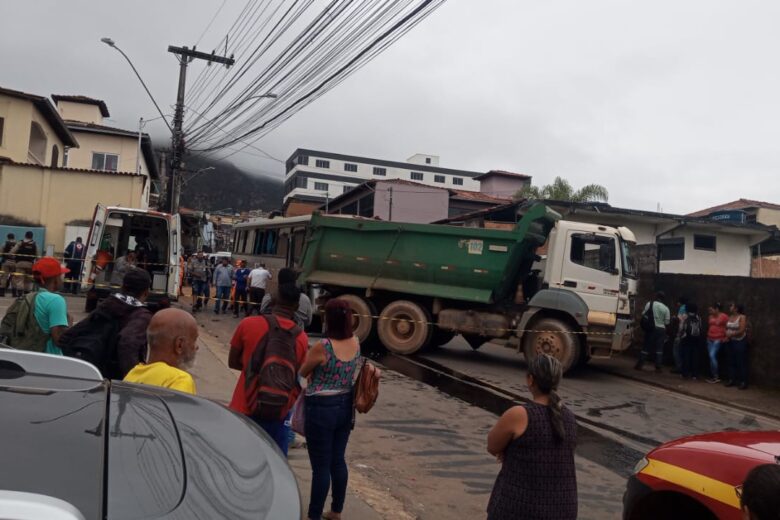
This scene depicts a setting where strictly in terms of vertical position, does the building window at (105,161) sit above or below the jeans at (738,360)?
above

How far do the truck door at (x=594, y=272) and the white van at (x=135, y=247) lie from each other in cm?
813

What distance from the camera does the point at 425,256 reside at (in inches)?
503

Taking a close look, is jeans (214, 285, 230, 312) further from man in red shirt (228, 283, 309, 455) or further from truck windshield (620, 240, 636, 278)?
man in red shirt (228, 283, 309, 455)

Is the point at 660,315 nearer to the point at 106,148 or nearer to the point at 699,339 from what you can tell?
the point at 699,339

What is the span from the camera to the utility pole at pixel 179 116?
70.1 feet

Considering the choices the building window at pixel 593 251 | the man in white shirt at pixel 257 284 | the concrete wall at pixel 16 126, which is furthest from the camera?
the concrete wall at pixel 16 126

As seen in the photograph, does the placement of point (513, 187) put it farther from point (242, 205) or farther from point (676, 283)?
point (242, 205)

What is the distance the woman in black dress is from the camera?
2969 mm

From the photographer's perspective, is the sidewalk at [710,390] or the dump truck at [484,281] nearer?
the sidewalk at [710,390]

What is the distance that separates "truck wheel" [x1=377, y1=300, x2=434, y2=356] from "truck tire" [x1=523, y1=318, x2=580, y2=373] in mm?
2127

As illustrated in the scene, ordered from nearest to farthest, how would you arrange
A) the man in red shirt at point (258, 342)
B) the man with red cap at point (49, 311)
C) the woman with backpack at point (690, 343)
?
the man in red shirt at point (258, 342), the man with red cap at point (49, 311), the woman with backpack at point (690, 343)

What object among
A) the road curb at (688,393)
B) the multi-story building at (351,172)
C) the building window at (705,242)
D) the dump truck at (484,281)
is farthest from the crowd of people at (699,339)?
the multi-story building at (351,172)

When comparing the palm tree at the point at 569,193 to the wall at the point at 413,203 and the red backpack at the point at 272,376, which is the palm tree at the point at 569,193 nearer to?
the wall at the point at 413,203

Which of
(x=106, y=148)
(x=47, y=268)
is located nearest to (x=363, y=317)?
(x=47, y=268)
